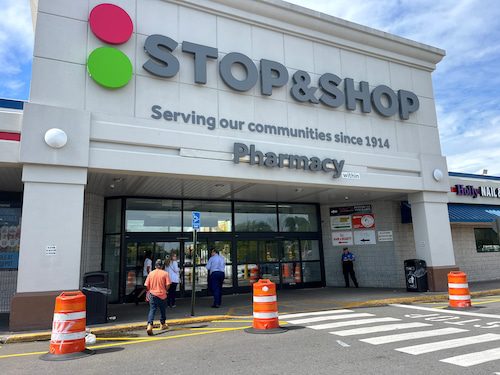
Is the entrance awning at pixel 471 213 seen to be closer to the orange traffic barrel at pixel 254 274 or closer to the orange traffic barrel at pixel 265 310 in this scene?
the orange traffic barrel at pixel 254 274

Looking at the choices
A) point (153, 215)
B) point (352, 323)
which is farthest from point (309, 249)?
point (352, 323)

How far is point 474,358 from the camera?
20.4 ft

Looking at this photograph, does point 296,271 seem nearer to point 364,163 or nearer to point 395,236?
point 395,236

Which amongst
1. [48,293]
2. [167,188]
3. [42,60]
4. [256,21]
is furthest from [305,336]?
[256,21]

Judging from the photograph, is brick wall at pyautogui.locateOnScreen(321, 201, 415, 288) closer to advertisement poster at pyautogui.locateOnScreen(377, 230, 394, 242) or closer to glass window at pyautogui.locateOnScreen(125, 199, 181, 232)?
advertisement poster at pyautogui.locateOnScreen(377, 230, 394, 242)

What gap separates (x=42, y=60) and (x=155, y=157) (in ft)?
12.4

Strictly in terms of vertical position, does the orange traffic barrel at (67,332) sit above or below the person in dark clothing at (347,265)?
below

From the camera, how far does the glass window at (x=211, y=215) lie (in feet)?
54.7

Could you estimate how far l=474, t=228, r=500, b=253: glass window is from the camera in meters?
20.7

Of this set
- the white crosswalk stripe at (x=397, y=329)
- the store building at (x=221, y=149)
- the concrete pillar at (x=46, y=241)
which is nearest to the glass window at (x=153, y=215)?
the store building at (x=221, y=149)

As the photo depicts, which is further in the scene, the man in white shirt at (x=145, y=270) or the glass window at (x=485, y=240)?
the glass window at (x=485, y=240)

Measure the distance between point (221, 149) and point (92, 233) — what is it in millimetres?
6181

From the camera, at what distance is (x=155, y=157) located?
37.2ft

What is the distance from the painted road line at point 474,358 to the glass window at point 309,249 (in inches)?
496
